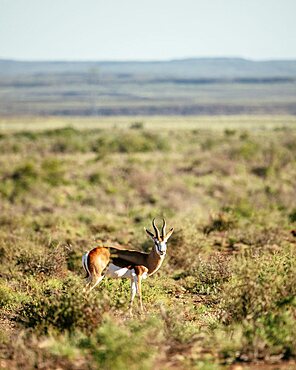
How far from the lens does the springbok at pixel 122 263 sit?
10570 millimetres

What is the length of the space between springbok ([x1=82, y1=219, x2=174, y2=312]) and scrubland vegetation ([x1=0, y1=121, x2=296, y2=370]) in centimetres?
21

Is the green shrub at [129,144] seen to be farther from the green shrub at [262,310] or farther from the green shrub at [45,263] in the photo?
the green shrub at [262,310]

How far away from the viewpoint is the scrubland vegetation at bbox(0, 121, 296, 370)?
7809mm

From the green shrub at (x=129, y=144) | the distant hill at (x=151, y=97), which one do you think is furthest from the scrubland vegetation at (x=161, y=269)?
the distant hill at (x=151, y=97)

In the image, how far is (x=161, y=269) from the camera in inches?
568

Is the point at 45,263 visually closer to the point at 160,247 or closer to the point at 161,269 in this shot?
the point at 161,269

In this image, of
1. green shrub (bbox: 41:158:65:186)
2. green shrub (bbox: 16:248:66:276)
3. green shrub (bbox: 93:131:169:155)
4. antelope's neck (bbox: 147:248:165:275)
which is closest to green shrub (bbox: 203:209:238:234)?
green shrub (bbox: 16:248:66:276)

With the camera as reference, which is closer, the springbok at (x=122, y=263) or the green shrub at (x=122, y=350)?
the green shrub at (x=122, y=350)

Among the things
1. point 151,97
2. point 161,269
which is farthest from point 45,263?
point 151,97

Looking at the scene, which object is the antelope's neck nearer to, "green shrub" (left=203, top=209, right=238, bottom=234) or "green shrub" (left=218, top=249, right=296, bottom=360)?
"green shrub" (left=218, top=249, right=296, bottom=360)

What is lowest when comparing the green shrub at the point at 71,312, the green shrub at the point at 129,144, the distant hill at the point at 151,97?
the green shrub at the point at 71,312

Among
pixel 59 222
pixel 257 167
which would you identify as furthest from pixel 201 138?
pixel 59 222

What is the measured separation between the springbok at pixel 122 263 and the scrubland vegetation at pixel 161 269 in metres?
0.21

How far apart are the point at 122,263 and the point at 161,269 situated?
3.75 meters
